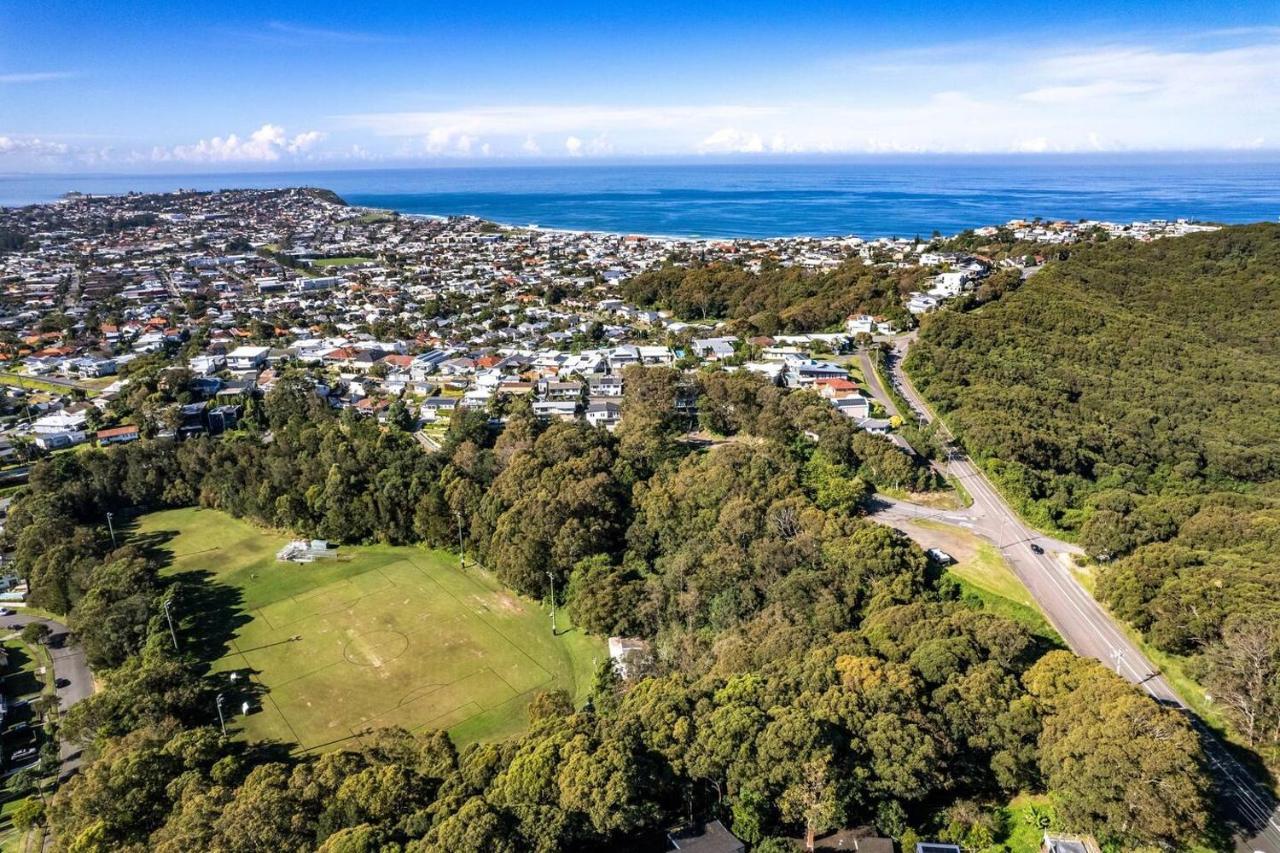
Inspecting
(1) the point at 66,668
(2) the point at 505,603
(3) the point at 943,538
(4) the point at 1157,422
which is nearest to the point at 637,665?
(2) the point at 505,603

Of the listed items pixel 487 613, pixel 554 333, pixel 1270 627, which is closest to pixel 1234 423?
pixel 1270 627

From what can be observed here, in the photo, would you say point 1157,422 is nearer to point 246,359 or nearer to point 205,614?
point 205,614

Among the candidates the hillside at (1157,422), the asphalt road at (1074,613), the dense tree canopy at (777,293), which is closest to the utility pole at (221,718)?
the asphalt road at (1074,613)

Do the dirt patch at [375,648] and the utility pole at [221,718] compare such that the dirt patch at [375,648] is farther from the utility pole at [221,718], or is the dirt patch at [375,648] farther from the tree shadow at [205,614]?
the tree shadow at [205,614]

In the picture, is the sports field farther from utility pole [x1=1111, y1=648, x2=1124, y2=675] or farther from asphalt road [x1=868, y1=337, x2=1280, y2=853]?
utility pole [x1=1111, y1=648, x2=1124, y2=675]

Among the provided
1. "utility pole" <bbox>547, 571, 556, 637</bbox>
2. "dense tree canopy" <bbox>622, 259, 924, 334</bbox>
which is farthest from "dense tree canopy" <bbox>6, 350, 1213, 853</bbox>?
"dense tree canopy" <bbox>622, 259, 924, 334</bbox>

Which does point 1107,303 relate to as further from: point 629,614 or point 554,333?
point 629,614
